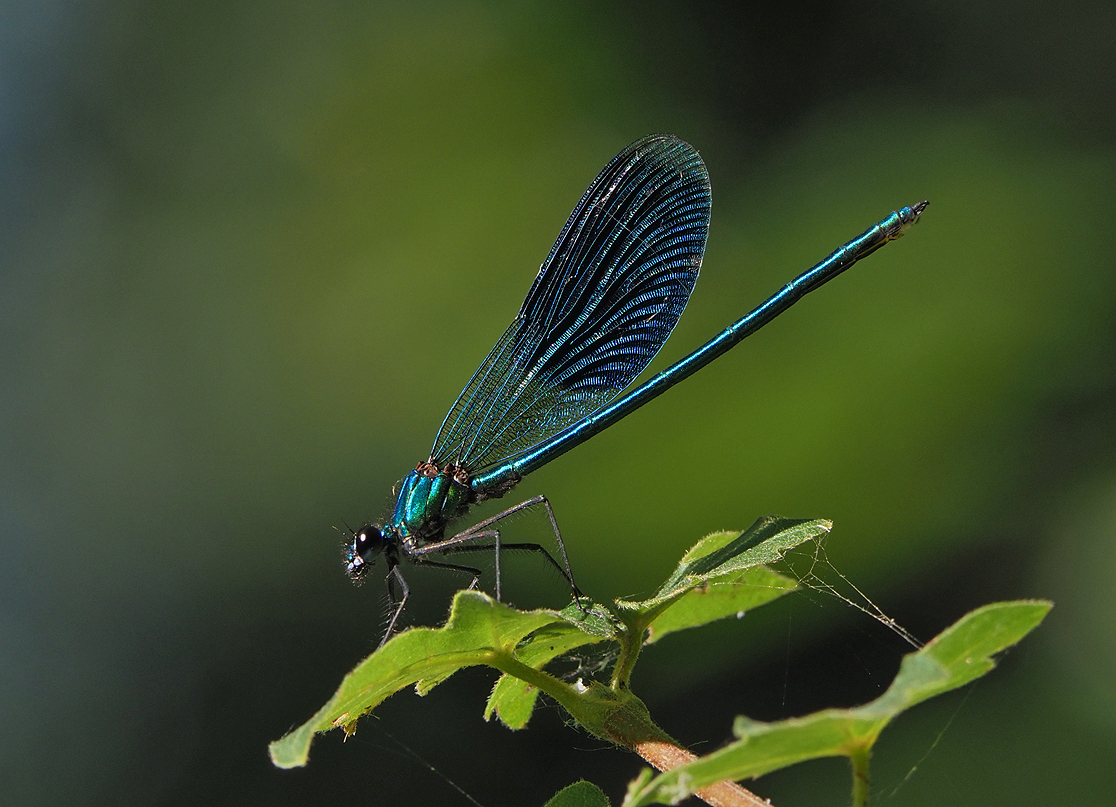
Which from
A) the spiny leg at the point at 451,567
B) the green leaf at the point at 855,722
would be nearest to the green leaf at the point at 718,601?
the green leaf at the point at 855,722

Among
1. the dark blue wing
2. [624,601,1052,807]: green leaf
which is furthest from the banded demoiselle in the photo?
[624,601,1052,807]: green leaf

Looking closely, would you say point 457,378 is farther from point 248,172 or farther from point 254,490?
point 248,172

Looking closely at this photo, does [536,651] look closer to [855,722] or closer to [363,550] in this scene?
[855,722]

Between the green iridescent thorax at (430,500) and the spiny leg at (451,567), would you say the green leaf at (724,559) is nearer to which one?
the spiny leg at (451,567)

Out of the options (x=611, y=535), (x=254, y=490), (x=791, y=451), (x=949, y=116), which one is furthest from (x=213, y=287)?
(x=949, y=116)

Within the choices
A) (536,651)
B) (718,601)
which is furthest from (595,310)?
(536,651)

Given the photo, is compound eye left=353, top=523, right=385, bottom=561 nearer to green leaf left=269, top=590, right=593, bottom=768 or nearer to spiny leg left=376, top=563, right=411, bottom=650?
spiny leg left=376, top=563, right=411, bottom=650
